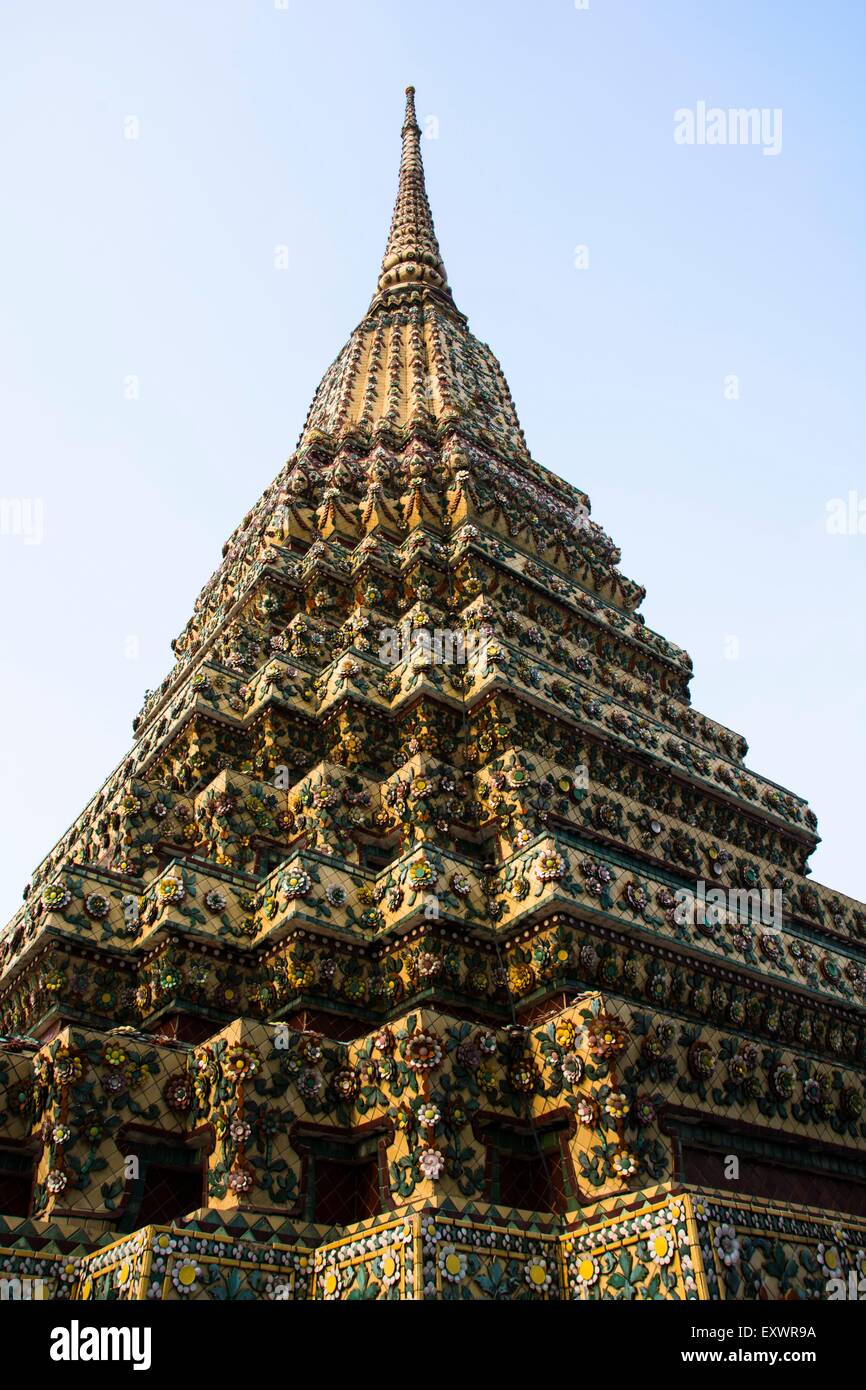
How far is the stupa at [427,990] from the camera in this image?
36.1 feet

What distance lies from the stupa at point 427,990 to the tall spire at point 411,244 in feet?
76.4

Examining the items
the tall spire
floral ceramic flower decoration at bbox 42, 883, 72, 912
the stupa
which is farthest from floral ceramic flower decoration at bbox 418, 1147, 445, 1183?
the tall spire

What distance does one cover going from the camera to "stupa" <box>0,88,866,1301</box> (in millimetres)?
10992

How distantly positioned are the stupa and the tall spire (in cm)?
2329

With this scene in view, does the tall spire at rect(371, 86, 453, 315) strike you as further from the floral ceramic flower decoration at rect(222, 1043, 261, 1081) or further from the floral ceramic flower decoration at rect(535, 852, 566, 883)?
the floral ceramic flower decoration at rect(222, 1043, 261, 1081)

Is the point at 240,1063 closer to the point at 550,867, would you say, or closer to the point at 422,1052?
the point at 422,1052

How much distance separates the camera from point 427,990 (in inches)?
569

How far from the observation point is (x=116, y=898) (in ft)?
53.2

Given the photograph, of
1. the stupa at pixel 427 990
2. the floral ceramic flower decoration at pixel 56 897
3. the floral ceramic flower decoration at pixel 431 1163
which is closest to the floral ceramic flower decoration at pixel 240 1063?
the stupa at pixel 427 990

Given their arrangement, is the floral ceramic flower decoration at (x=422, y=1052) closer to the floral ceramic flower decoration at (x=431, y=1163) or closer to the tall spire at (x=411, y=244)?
the floral ceramic flower decoration at (x=431, y=1163)

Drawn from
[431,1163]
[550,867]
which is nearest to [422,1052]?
[431,1163]
